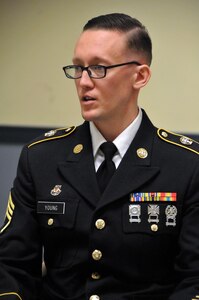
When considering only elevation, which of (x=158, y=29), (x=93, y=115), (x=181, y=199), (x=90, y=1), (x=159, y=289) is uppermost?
(x=90, y=1)

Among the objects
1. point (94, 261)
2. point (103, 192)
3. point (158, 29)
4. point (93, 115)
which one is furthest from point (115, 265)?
point (158, 29)

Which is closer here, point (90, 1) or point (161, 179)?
point (161, 179)

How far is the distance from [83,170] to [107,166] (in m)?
0.08

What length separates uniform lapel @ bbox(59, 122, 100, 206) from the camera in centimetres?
141

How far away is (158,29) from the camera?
231 cm

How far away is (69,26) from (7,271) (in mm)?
1460

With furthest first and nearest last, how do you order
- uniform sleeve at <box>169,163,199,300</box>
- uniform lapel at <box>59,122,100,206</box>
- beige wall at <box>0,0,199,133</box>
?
1. beige wall at <box>0,0,199,133</box>
2. uniform lapel at <box>59,122,100,206</box>
3. uniform sleeve at <box>169,163,199,300</box>

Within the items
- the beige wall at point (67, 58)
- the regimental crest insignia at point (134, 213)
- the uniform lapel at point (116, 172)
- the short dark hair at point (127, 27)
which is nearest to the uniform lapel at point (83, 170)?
the uniform lapel at point (116, 172)

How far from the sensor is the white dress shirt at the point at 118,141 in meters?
1.46

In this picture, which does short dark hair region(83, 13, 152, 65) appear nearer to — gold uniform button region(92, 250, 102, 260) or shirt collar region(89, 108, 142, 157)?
shirt collar region(89, 108, 142, 157)

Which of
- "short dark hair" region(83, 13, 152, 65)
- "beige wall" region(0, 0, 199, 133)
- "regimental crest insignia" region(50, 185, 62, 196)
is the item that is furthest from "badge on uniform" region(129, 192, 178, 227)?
"beige wall" region(0, 0, 199, 133)

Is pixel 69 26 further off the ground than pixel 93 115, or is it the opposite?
pixel 69 26

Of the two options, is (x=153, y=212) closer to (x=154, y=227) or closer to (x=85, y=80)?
(x=154, y=227)

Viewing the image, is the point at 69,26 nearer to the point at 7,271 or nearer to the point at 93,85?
the point at 93,85
